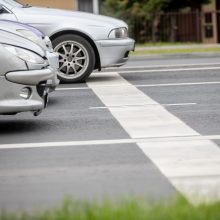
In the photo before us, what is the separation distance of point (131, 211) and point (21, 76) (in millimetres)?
Answer: 4967

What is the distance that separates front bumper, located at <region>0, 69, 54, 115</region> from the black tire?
5.16 meters

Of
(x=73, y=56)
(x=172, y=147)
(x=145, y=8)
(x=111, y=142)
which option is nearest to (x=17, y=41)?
(x=111, y=142)

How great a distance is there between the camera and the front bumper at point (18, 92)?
10258 mm

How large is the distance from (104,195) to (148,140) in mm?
2711

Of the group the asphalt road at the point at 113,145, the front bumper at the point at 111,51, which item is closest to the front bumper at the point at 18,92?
→ the asphalt road at the point at 113,145

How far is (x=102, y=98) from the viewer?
13562 millimetres

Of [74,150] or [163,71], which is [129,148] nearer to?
[74,150]

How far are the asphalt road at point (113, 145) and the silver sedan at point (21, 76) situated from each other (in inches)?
12.5

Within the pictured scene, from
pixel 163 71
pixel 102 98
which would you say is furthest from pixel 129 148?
pixel 163 71

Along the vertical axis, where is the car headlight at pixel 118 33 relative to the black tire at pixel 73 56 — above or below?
above

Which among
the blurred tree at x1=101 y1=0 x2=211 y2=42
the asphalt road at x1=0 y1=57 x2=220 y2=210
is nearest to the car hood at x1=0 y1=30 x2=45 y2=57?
the asphalt road at x1=0 y1=57 x2=220 y2=210

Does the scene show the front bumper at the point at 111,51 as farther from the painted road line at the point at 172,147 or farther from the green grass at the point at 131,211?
the green grass at the point at 131,211

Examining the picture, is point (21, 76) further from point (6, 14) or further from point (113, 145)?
point (6, 14)

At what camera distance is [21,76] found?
10.3 m
